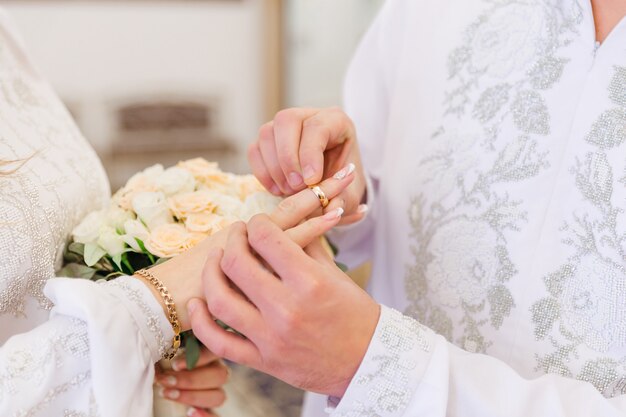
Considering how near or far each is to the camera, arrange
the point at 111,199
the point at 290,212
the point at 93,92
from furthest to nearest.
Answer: the point at 93,92 < the point at 111,199 < the point at 290,212

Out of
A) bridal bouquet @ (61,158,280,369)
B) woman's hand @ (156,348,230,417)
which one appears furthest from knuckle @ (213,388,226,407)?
bridal bouquet @ (61,158,280,369)

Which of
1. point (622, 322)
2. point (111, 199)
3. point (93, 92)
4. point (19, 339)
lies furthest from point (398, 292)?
point (93, 92)

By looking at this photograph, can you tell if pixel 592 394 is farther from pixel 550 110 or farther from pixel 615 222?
pixel 550 110

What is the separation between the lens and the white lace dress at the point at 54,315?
2.27 feet

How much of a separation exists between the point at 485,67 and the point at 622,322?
0.46 metres

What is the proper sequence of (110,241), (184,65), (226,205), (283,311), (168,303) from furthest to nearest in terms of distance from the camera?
(184,65)
(226,205)
(110,241)
(168,303)
(283,311)

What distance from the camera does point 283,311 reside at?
671 millimetres

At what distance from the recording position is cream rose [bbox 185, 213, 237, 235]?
0.91m

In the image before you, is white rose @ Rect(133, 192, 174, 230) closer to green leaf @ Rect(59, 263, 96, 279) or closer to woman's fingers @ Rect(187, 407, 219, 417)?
green leaf @ Rect(59, 263, 96, 279)

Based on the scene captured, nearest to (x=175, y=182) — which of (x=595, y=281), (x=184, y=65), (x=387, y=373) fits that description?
(x=387, y=373)

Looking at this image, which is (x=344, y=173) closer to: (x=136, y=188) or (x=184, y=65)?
(x=136, y=188)

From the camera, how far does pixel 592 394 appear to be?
0.78 metres

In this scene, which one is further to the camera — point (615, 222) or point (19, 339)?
point (615, 222)

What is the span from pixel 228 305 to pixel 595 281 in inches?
20.0
